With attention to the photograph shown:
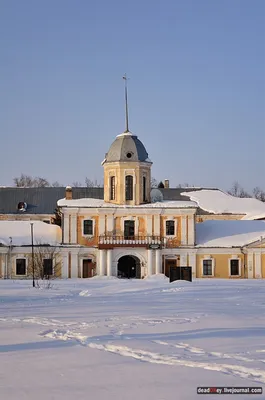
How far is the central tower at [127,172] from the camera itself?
40656mm

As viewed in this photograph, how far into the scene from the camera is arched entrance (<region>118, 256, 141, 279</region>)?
133 ft

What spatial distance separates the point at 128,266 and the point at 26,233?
284 inches

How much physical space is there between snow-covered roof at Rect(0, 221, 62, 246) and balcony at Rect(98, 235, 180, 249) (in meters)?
3.35

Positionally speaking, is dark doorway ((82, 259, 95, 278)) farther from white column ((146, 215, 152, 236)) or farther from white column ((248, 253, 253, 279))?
white column ((248, 253, 253, 279))

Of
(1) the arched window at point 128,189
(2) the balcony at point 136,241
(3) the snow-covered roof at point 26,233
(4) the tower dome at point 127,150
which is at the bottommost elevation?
(2) the balcony at point 136,241

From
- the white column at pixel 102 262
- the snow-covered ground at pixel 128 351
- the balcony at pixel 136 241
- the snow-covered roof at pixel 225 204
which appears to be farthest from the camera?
the snow-covered roof at pixel 225 204

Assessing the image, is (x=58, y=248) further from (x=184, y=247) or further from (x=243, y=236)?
(x=243, y=236)

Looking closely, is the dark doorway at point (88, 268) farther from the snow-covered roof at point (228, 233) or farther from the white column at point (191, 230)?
the snow-covered roof at point (228, 233)

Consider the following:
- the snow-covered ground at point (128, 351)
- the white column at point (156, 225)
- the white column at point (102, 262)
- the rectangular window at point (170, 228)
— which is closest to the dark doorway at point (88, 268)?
the white column at point (102, 262)

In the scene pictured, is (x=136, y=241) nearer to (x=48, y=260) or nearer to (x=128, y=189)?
(x=128, y=189)

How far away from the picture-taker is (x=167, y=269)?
3969cm

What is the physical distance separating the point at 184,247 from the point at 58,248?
8.08 m

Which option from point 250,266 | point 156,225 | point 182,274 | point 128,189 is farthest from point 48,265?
point 250,266

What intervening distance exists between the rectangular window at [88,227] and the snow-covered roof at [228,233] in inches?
277
